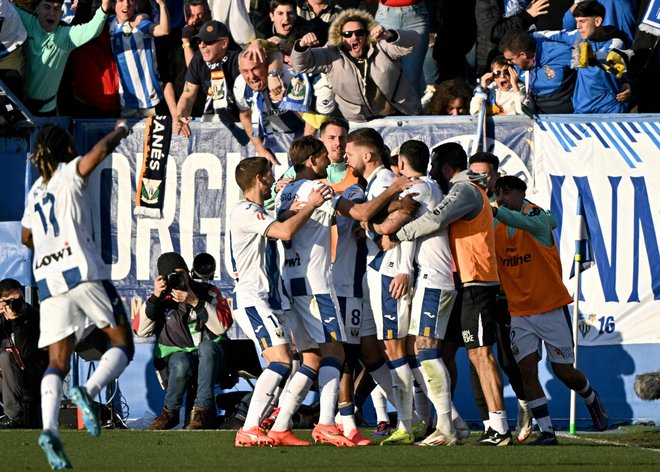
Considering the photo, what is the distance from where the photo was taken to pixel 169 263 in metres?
13.3

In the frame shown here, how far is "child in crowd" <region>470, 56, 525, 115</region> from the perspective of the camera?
14.4 meters

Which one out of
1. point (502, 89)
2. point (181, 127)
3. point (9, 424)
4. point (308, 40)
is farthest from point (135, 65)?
point (9, 424)

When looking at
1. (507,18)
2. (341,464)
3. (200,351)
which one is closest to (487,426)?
(341,464)

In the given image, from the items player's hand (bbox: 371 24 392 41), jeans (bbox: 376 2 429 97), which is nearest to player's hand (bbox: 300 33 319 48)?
player's hand (bbox: 371 24 392 41)

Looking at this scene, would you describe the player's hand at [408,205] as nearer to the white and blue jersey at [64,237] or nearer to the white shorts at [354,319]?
the white shorts at [354,319]

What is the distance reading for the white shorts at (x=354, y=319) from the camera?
10344 millimetres

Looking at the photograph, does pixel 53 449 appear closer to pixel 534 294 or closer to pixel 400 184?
pixel 400 184

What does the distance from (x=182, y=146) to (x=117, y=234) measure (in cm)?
124

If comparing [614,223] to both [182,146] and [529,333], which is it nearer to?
[529,333]

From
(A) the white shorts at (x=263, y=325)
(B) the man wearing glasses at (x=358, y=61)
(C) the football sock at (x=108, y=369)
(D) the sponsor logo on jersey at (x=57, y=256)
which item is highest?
(B) the man wearing glasses at (x=358, y=61)

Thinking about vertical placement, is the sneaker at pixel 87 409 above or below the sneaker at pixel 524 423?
above

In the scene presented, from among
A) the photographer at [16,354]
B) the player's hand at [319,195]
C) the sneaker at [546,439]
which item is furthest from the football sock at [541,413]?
the photographer at [16,354]

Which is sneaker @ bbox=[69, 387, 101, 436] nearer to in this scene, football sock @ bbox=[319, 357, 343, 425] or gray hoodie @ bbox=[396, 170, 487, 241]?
football sock @ bbox=[319, 357, 343, 425]

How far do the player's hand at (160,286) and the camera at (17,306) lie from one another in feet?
4.81
